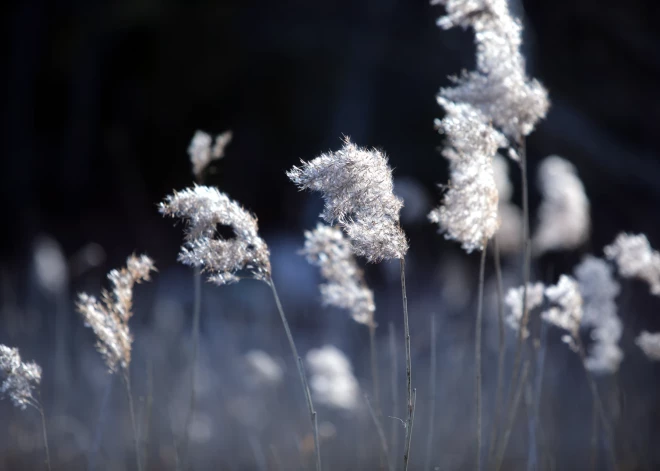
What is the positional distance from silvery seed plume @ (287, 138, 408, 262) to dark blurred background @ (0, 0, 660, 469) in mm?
2265

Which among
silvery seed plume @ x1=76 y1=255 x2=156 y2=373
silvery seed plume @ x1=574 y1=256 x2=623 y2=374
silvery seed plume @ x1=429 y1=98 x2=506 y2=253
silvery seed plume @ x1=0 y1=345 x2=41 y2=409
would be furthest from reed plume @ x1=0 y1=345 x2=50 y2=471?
silvery seed plume @ x1=574 y1=256 x2=623 y2=374

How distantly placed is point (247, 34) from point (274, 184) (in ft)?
4.78

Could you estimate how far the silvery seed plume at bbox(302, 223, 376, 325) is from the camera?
1.42 meters

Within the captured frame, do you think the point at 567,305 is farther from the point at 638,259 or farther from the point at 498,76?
the point at 498,76

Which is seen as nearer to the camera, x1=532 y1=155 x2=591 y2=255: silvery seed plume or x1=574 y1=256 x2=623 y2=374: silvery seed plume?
x1=574 y1=256 x2=623 y2=374: silvery seed plume

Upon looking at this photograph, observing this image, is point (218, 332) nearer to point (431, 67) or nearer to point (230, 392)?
point (230, 392)

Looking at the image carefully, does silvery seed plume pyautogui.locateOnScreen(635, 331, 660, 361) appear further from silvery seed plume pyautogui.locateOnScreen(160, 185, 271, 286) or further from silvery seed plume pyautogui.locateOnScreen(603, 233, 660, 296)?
silvery seed plume pyautogui.locateOnScreen(160, 185, 271, 286)

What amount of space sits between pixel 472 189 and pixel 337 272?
1.25 ft

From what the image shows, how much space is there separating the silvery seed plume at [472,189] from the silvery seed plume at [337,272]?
27 cm

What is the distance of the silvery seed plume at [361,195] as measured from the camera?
105cm

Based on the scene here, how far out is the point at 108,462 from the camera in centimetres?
187

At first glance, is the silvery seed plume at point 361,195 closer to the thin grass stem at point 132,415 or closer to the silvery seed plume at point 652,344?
the thin grass stem at point 132,415

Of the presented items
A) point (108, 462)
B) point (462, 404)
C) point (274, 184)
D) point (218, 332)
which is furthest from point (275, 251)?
point (108, 462)

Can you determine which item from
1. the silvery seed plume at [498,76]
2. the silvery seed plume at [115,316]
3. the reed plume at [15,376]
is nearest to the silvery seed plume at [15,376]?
the reed plume at [15,376]
